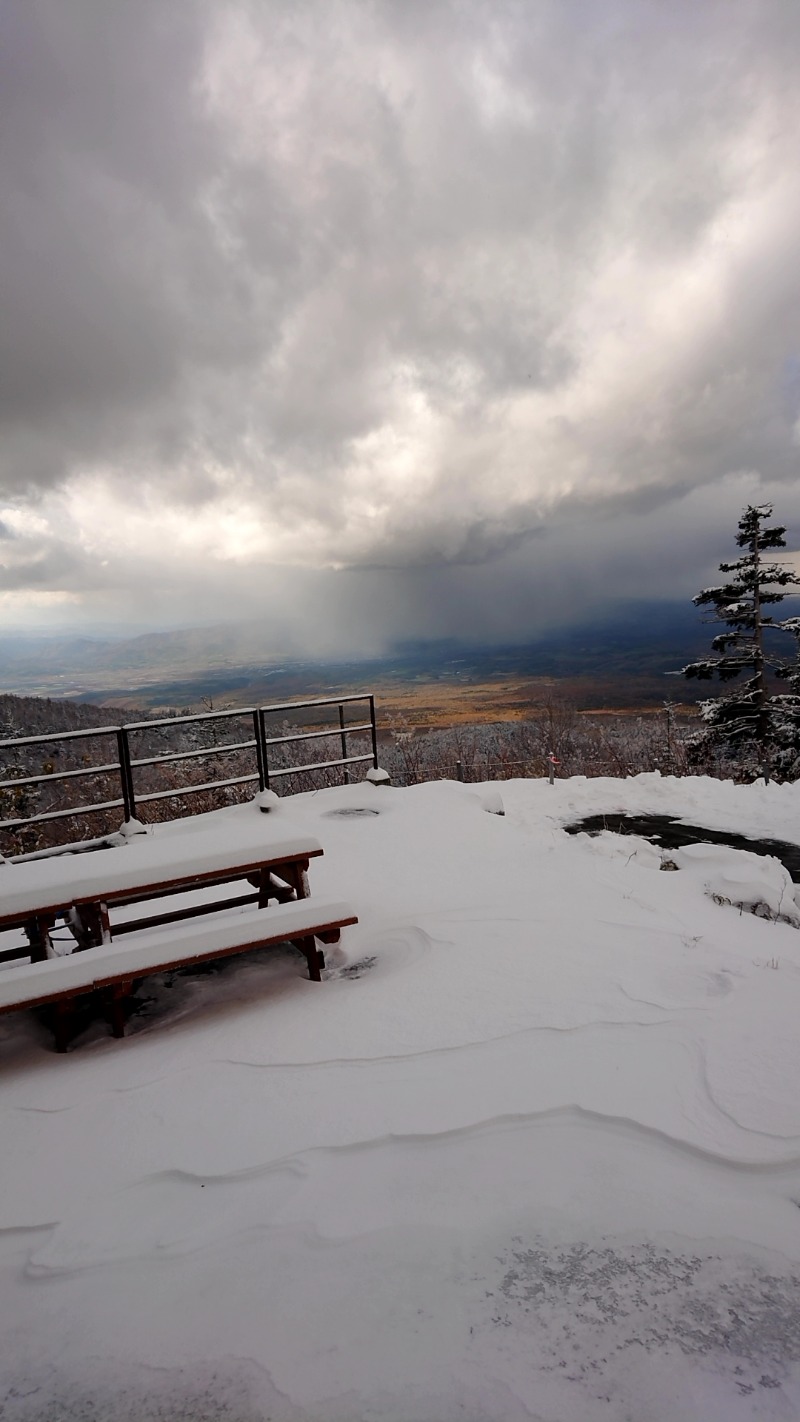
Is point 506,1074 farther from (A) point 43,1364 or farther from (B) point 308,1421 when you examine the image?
(A) point 43,1364

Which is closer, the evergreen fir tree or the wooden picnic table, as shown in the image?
the wooden picnic table

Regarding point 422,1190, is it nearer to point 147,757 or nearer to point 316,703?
point 147,757

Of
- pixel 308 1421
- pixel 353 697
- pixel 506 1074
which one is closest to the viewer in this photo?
pixel 308 1421

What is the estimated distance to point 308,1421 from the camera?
1466 millimetres

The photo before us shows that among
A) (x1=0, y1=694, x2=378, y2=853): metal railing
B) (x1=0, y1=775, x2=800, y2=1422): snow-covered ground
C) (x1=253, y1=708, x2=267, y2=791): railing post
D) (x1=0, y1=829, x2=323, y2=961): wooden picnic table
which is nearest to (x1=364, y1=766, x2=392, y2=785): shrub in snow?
(x1=0, y1=694, x2=378, y2=853): metal railing

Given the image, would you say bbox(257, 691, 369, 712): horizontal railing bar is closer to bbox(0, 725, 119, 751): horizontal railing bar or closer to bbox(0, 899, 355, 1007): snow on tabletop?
bbox(0, 725, 119, 751): horizontal railing bar

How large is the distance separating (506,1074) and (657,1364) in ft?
3.45

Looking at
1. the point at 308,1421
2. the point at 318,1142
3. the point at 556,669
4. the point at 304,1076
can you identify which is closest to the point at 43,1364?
the point at 308,1421

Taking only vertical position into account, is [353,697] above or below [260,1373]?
above

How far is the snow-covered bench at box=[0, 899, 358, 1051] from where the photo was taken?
9.59ft

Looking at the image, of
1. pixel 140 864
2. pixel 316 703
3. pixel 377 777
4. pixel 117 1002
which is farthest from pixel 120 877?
pixel 377 777

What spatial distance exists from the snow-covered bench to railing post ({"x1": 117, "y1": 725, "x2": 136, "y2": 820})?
10.3ft

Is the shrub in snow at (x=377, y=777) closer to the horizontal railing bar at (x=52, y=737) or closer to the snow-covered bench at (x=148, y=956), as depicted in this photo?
the horizontal railing bar at (x=52, y=737)

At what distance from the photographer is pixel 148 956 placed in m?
3.13
